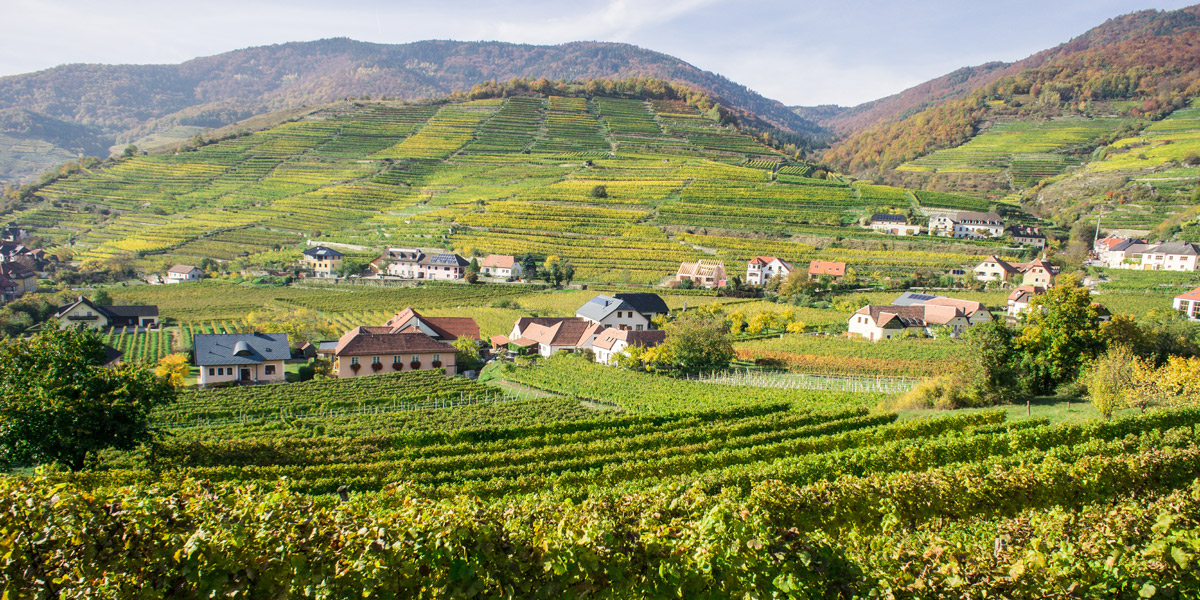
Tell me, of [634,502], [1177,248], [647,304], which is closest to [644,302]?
[647,304]

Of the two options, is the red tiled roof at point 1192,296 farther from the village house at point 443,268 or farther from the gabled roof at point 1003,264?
the village house at point 443,268

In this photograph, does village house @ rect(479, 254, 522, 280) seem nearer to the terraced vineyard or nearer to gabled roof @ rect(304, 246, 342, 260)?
gabled roof @ rect(304, 246, 342, 260)

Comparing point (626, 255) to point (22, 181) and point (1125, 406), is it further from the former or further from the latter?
point (22, 181)

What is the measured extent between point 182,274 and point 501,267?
3810 centimetres

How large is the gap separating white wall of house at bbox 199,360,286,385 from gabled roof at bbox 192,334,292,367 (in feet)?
1.15

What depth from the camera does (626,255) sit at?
75.6 meters

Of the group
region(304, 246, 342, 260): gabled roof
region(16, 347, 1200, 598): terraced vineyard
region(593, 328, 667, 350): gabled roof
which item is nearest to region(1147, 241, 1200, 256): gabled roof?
region(593, 328, 667, 350): gabled roof

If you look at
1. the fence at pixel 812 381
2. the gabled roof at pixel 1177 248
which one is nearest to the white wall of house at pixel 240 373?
the fence at pixel 812 381

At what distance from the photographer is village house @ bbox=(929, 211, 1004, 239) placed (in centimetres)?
8638

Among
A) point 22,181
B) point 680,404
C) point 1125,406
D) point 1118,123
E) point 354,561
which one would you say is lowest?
point 680,404

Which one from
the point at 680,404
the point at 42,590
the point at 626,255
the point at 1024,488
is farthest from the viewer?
the point at 626,255

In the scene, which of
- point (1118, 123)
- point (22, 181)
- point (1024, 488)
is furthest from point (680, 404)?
point (22, 181)

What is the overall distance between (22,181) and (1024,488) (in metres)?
240

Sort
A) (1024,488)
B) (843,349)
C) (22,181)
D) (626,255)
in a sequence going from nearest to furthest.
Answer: (1024,488), (843,349), (626,255), (22,181)
